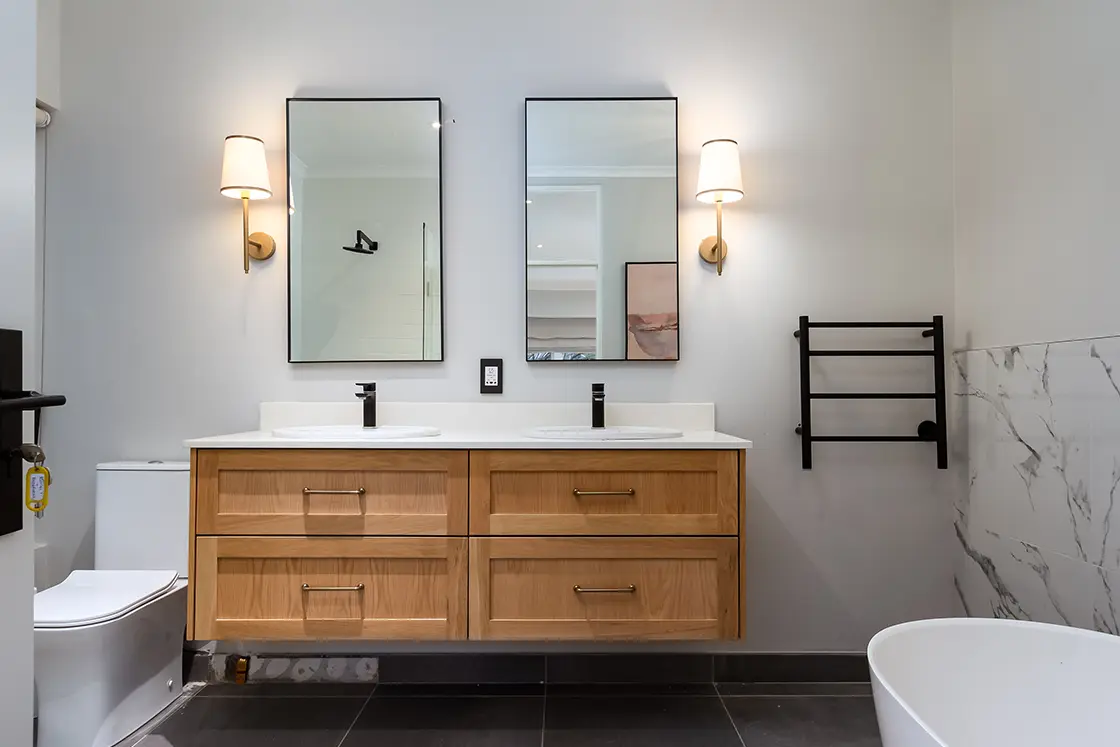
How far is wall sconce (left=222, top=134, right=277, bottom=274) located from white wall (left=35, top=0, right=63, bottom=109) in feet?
2.04

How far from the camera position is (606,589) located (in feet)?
5.71

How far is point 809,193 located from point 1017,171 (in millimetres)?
576

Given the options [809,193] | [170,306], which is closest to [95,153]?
[170,306]

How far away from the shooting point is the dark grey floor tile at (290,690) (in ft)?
6.85

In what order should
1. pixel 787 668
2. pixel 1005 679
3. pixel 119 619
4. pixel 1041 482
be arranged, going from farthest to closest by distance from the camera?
pixel 787 668
pixel 1041 482
pixel 119 619
pixel 1005 679

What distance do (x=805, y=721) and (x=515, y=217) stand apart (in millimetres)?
1775

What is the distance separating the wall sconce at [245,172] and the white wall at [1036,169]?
89.1 inches

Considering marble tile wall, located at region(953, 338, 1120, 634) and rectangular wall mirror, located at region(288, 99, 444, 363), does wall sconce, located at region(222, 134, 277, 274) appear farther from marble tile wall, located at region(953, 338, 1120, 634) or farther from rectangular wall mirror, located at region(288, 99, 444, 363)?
marble tile wall, located at region(953, 338, 1120, 634)

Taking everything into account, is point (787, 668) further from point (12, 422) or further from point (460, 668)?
point (12, 422)

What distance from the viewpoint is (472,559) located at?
68.6 inches

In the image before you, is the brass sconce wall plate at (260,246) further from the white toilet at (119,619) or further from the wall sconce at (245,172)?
the white toilet at (119,619)

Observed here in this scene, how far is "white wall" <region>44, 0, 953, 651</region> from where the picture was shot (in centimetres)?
225

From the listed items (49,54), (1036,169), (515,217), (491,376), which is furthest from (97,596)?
(1036,169)

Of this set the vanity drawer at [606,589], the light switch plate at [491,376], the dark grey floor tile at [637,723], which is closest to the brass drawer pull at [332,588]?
the vanity drawer at [606,589]
